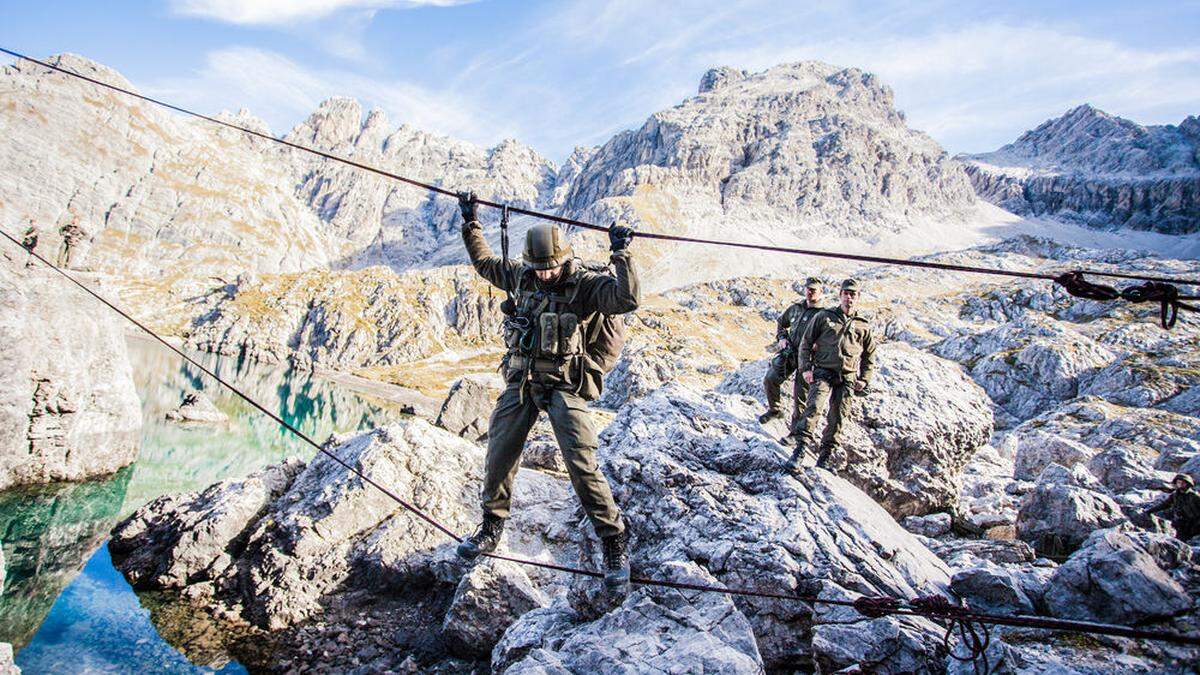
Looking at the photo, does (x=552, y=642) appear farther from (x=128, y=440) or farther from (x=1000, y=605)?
(x=128, y=440)

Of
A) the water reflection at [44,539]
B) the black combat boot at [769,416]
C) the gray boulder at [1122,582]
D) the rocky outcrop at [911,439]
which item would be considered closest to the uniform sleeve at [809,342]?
the black combat boot at [769,416]

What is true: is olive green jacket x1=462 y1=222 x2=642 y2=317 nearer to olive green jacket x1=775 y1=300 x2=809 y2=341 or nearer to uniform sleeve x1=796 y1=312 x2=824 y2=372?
uniform sleeve x1=796 y1=312 x2=824 y2=372

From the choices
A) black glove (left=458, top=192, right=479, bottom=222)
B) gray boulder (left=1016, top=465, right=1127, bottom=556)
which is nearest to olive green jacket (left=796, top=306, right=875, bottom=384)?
gray boulder (left=1016, top=465, right=1127, bottom=556)

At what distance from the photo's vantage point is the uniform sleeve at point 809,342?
485 inches

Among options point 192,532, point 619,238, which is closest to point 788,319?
point 619,238

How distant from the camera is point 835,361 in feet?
39.3

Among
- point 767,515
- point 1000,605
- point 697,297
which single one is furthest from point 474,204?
point 697,297

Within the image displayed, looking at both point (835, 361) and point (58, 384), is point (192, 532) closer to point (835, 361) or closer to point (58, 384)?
point (58, 384)

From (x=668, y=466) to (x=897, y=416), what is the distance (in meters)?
8.18

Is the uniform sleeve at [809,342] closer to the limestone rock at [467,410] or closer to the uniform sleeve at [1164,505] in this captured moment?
the uniform sleeve at [1164,505]

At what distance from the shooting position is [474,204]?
8.34 metres

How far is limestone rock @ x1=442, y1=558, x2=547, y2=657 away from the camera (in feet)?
34.7

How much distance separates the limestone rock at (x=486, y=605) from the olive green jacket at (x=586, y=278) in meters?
6.17

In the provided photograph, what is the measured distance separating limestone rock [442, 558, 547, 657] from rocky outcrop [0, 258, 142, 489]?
2229cm
